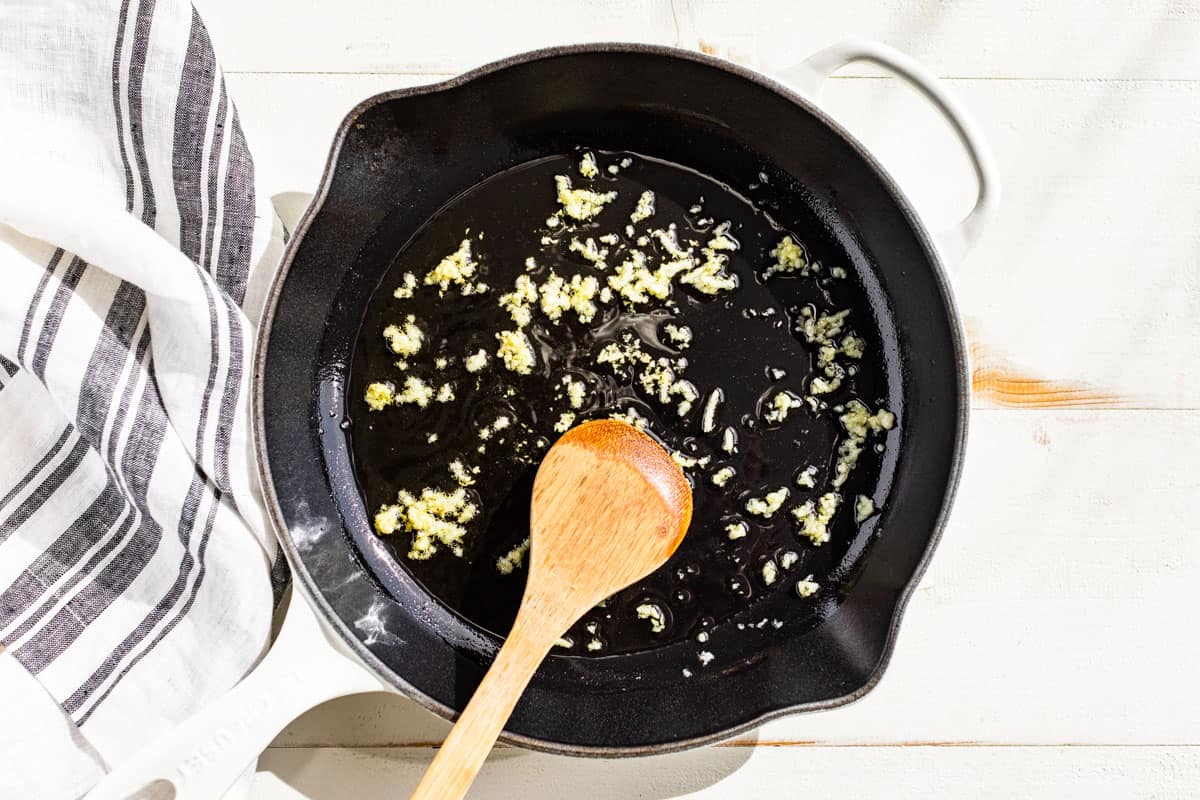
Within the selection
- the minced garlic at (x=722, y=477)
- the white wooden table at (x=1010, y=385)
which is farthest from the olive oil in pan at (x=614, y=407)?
the white wooden table at (x=1010, y=385)

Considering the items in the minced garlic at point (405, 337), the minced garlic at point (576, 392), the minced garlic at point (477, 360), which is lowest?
the minced garlic at point (576, 392)

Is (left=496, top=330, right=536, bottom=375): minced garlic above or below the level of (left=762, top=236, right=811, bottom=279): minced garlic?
above

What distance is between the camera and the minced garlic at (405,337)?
69 cm

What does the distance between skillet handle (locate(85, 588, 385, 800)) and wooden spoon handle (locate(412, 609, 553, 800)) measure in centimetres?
7

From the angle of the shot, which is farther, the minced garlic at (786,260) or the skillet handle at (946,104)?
the minced garlic at (786,260)

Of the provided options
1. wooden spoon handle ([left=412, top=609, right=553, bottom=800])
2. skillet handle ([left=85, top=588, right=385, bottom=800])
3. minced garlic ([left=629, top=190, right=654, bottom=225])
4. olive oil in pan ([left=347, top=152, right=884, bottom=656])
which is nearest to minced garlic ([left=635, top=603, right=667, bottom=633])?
olive oil in pan ([left=347, top=152, right=884, bottom=656])

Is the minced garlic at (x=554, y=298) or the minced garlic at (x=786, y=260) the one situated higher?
the minced garlic at (x=554, y=298)

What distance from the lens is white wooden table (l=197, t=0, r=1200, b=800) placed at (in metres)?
0.70

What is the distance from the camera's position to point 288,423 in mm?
691

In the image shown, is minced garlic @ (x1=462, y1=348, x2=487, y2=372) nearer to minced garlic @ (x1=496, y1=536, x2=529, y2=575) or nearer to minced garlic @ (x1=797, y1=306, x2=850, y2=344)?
minced garlic @ (x1=496, y1=536, x2=529, y2=575)

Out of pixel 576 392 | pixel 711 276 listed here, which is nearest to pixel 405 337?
pixel 576 392

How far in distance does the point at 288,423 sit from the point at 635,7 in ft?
1.49

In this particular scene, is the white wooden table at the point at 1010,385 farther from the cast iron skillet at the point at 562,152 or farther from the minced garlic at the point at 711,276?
the minced garlic at the point at 711,276

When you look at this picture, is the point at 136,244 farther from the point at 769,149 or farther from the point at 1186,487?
the point at 1186,487
